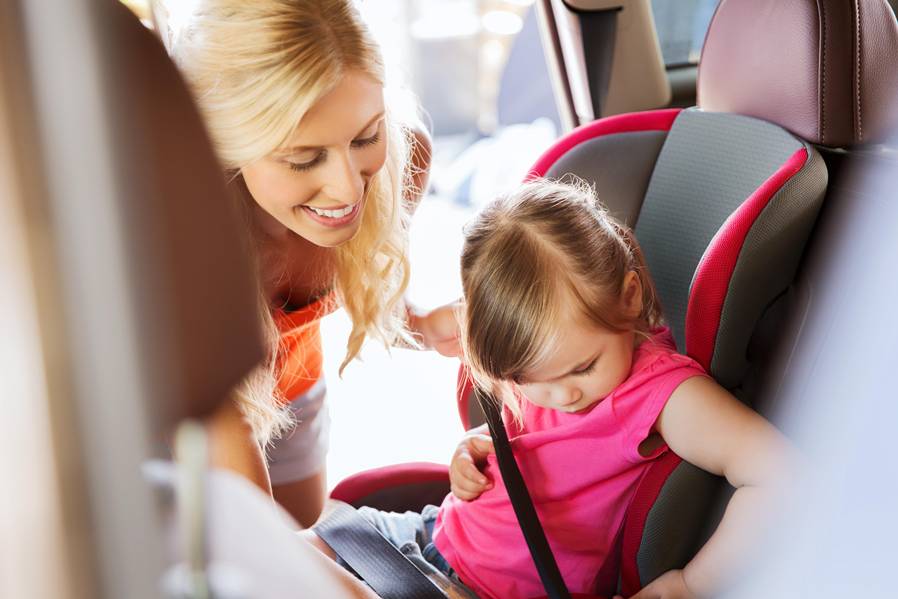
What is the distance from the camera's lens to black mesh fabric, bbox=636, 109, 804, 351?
122 cm

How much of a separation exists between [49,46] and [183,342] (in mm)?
130

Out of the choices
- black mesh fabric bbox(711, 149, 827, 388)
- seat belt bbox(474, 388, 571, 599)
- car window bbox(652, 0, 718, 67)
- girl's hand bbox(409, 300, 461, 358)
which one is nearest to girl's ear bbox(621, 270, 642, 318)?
black mesh fabric bbox(711, 149, 827, 388)

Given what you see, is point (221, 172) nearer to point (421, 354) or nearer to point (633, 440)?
point (633, 440)

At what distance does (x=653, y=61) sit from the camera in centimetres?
195

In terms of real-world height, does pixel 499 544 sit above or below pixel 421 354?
above

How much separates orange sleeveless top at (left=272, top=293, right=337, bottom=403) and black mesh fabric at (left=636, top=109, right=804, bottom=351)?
0.50m

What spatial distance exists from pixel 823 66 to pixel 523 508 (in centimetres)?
66

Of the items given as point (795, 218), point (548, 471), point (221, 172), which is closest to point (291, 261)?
point (548, 471)

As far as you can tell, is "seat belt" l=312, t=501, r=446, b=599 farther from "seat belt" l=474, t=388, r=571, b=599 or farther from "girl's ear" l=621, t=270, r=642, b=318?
"girl's ear" l=621, t=270, r=642, b=318

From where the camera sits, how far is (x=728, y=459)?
101 cm

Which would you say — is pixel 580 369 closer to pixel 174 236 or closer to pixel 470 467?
pixel 470 467

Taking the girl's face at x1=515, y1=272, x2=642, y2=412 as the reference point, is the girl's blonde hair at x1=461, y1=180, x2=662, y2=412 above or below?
above

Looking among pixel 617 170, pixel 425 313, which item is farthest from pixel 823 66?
pixel 425 313

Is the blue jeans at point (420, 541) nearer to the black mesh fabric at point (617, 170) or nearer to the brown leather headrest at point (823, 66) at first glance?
the black mesh fabric at point (617, 170)
